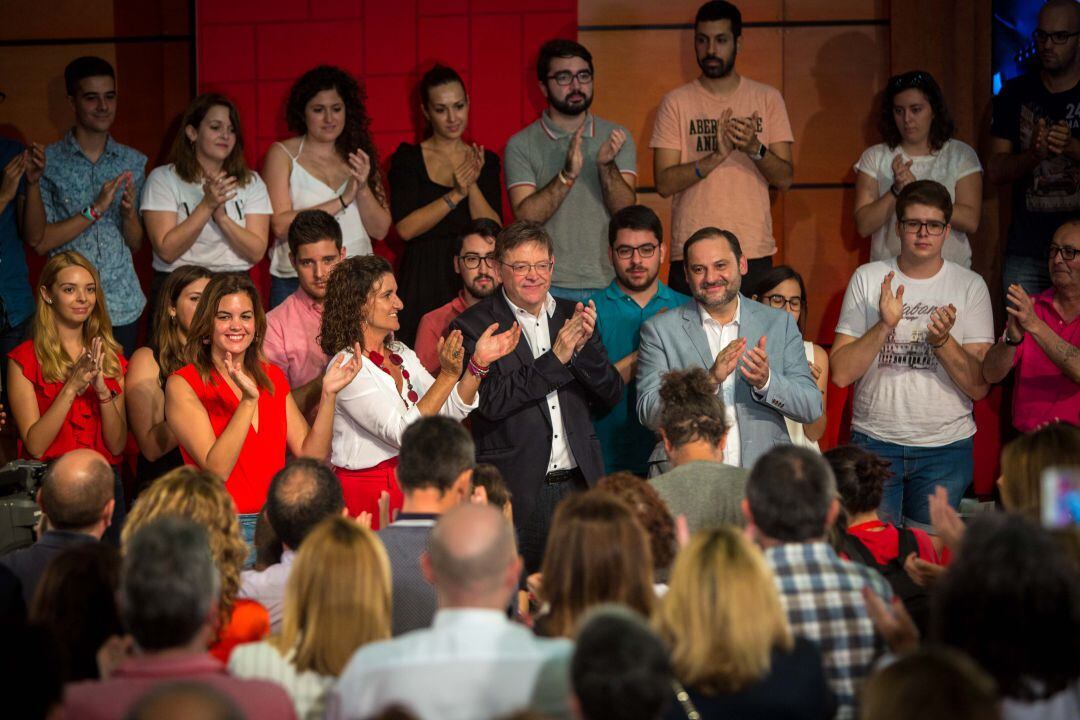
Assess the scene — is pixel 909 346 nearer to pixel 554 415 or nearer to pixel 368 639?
pixel 554 415

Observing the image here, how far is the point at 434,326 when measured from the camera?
5.30 metres

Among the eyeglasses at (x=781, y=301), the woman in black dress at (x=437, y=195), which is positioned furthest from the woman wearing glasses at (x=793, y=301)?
the woman in black dress at (x=437, y=195)

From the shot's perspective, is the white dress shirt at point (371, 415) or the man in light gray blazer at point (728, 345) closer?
the white dress shirt at point (371, 415)

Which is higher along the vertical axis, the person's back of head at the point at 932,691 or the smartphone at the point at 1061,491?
the smartphone at the point at 1061,491

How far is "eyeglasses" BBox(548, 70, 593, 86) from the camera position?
5625 mm

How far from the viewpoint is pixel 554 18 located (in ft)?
20.4

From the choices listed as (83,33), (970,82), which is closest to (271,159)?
(83,33)

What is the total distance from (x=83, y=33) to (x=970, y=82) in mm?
4518

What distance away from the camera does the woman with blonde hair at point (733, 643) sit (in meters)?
2.39

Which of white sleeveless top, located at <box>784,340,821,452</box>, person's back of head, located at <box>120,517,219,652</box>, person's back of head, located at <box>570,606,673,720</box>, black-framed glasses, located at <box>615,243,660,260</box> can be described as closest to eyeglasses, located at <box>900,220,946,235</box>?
white sleeveless top, located at <box>784,340,821,452</box>

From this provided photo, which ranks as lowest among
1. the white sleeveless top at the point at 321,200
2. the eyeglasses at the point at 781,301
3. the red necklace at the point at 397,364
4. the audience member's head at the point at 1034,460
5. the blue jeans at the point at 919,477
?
the blue jeans at the point at 919,477

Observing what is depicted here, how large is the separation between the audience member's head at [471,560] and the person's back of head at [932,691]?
2.56ft

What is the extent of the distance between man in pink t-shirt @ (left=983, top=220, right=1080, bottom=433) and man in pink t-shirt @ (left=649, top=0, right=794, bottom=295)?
45.6 inches

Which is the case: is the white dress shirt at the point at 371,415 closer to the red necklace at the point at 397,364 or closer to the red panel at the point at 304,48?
the red necklace at the point at 397,364
